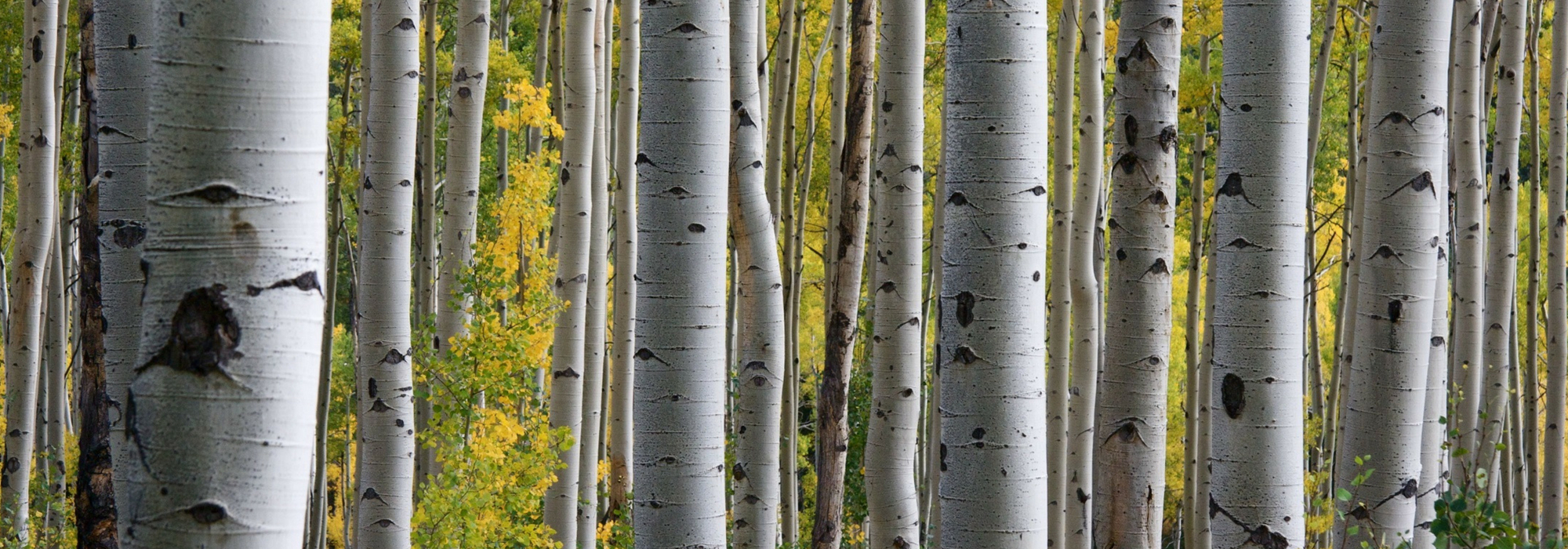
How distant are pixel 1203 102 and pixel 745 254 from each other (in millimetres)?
4811

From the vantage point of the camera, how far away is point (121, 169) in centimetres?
293

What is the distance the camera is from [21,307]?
24.9 feet

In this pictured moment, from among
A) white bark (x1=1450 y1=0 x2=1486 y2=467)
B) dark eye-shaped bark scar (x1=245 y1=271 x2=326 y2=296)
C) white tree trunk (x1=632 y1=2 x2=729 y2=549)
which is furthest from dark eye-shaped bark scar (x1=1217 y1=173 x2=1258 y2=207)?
white bark (x1=1450 y1=0 x2=1486 y2=467)

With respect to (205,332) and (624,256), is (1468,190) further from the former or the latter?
(205,332)

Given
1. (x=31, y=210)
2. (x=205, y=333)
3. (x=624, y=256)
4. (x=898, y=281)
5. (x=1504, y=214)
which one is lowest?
(x=205, y=333)

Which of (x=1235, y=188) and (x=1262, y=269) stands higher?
(x=1235, y=188)

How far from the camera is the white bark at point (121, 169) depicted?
9.37 ft

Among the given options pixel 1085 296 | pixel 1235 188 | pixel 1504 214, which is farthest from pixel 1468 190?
pixel 1235 188

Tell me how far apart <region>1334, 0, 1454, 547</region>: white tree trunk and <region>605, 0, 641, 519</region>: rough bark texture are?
433cm

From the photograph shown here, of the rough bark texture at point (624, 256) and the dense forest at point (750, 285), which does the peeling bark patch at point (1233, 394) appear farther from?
the rough bark texture at point (624, 256)

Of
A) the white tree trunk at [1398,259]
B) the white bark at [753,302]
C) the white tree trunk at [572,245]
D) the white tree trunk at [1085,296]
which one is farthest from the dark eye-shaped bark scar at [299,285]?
the white tree trunk at [1085,296]

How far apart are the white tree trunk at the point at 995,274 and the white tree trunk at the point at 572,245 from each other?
14.1 ft

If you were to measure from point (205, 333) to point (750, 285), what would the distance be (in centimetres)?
275

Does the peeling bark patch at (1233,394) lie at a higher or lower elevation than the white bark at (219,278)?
lower
